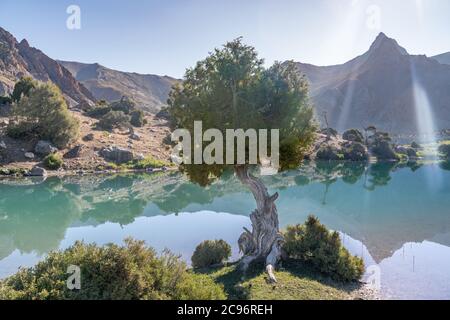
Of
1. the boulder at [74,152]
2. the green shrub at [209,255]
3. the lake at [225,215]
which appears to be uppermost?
the boulder at [74,152]

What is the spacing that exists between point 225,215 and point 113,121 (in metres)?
51.7

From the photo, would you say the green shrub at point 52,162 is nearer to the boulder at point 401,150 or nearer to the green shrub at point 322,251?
the green shrub at point 322,251

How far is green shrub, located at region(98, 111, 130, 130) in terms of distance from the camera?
71188mm

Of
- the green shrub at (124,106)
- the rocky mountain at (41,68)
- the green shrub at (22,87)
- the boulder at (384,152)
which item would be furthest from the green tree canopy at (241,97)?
the rocky mountain at (41,68)

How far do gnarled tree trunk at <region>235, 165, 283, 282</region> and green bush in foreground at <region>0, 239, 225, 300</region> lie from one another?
485cm

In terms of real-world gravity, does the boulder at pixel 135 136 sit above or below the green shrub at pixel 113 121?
below

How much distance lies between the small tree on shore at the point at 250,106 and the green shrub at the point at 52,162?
139 feet

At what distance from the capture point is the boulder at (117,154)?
57250 millimetres

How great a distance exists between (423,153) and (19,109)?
301 feet

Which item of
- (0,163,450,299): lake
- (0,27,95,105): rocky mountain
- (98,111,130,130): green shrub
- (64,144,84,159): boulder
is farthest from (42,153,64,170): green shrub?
(0,27,95,105): rocky mountain

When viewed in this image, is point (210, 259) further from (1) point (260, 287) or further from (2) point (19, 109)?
(2) point (19, 109)

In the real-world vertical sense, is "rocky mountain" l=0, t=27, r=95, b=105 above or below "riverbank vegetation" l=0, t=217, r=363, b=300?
above

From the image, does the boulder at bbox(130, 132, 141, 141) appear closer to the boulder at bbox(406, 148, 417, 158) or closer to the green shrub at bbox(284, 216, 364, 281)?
the green shrub at bbox(284, 216, 364, 281)

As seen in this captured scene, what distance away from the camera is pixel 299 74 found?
1484 cm
